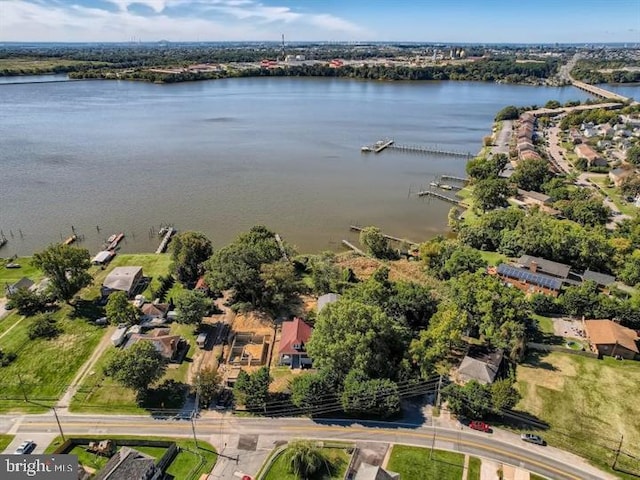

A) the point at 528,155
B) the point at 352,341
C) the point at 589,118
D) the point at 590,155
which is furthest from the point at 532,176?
the point at 589,118

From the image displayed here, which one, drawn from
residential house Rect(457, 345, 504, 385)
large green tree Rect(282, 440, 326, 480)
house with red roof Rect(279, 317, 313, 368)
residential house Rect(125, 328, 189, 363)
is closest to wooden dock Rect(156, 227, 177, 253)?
residential house Rect(125, 328, 189, 363)

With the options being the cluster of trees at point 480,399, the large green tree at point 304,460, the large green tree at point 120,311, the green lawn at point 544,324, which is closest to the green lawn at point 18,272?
the large green tree at point 120,311

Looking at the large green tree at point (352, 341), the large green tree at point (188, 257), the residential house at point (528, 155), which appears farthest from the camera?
the residential house at point (528, 155)

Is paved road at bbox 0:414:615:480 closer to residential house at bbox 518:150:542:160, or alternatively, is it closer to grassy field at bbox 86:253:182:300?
grassy field at bbox 86:253:182:300

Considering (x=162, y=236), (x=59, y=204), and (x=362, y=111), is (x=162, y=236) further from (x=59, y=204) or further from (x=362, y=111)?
(x=362, y=111)

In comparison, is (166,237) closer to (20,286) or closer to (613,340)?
(20,286)

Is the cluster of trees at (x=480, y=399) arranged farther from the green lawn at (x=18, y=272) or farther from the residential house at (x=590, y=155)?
the residential house at (x=590, y=155)

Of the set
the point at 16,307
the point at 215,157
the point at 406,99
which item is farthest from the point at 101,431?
the point at 406,99
